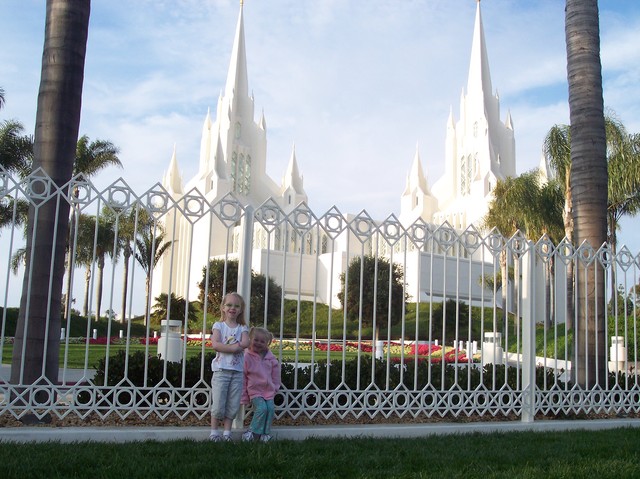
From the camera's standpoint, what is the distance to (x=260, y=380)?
552cm

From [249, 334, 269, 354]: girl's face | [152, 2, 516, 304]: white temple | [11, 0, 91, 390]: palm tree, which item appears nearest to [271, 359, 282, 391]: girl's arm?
[249, 334, 269, 354]: girl's face

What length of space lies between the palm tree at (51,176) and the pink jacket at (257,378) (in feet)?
5.06

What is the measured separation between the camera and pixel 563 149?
2017cm

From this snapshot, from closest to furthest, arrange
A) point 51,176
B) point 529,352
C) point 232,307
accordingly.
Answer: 1. point 232,307
2. point 51,176
3. point 529,352

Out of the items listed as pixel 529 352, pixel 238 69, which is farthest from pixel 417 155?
pixel 529 352

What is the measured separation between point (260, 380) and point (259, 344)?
0.29 metres

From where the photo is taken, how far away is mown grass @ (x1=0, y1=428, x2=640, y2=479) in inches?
151

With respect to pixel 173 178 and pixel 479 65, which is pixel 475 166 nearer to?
pixel 479 65

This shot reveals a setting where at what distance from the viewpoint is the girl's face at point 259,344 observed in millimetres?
5527

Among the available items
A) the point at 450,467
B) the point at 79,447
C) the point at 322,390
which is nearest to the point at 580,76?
the point at 322,390

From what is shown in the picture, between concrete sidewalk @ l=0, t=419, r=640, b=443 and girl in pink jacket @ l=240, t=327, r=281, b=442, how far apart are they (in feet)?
0.71

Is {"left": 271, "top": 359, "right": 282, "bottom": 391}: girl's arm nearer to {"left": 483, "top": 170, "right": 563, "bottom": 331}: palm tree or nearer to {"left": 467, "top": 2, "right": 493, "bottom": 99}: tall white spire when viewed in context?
{"left": 483, "top": 170, "right": 563, "bottom": 331}: palm tree

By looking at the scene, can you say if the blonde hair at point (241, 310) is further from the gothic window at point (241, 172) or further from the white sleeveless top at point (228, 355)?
the gothic window at point (241, 172)

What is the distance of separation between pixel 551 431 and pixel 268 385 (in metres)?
2.81
